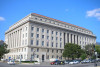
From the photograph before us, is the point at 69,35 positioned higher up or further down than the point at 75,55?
higher up

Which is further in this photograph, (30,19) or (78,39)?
(78,39)

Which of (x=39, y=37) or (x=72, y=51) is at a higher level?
(x=39, y=37)

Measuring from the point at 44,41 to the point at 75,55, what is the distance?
18463mm

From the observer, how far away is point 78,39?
91812 mm

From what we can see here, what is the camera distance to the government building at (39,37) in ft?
215

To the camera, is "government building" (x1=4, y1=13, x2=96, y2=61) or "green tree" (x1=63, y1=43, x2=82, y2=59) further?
"green tree" (x1=63, y1=43, x2=82, y2=59)

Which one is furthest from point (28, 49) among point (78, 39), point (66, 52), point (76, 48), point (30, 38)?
point (78, 39)

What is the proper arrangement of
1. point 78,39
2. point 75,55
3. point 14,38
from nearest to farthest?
1. point 75,55
2. point 14,38
3. point 78,39

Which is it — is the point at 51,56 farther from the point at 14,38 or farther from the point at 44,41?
the point at 14,38

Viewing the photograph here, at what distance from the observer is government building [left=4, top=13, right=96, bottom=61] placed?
215 feet

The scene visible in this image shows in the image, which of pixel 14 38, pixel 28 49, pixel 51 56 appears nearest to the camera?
pixel 28 49

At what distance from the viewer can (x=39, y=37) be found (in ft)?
225

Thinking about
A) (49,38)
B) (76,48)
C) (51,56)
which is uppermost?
(49,38)

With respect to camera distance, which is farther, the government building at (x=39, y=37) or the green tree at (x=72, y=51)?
→ the green tree at (x=72, y=51)
